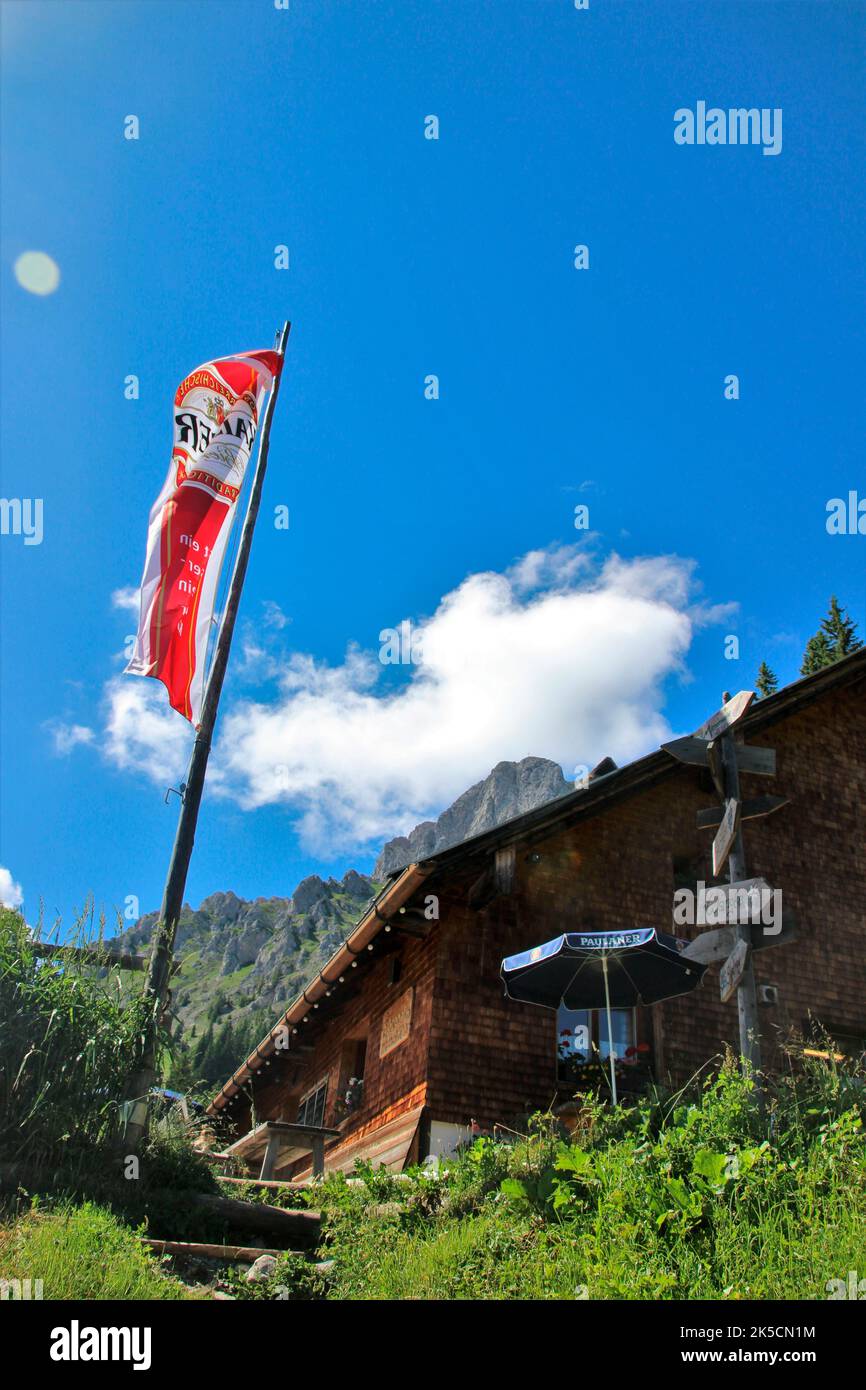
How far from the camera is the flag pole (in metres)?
6.74

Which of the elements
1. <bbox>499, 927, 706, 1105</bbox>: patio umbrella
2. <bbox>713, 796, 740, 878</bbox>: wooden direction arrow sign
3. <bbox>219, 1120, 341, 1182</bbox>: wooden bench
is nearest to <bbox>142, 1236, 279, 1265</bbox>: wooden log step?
<bbox>219, 1120, 341, 1182</bbox>: wooden bench

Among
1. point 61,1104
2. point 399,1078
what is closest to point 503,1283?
point 61,1104

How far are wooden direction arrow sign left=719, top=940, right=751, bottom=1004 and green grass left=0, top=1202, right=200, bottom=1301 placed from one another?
433 cm

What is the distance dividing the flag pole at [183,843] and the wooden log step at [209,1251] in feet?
2.75

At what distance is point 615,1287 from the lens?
476 cm

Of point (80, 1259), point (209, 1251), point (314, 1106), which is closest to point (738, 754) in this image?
point (209, 1251)

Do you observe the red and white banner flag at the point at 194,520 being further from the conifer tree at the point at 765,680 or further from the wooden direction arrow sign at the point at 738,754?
the conifer tree at the point at 765,680

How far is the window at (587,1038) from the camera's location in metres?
10.6

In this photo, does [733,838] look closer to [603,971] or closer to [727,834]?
[727,834]

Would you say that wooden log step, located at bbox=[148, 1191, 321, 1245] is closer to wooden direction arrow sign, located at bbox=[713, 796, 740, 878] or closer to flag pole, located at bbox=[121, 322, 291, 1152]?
flag pole, located at bbox=[121, 322, 291, 1152]
